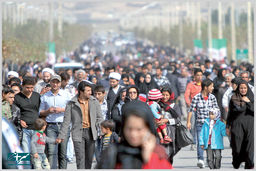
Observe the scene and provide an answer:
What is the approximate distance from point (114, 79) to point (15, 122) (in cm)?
319

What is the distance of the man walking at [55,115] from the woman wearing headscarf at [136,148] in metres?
5.51

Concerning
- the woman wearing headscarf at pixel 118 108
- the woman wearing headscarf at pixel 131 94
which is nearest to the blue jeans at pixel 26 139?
the woman wearing headscarf at pixel 118 108

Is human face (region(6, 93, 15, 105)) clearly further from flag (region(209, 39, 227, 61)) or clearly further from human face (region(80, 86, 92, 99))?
flag (region(209, 39, 227, 61))

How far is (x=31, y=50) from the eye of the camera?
38.7 m

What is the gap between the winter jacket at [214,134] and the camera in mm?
10453

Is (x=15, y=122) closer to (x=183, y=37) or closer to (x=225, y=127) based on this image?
(x=225, y=127)

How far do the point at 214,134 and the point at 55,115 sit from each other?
2163mm

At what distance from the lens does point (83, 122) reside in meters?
9.70

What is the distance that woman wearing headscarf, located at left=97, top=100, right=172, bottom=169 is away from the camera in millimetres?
3975

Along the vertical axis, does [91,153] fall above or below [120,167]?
below

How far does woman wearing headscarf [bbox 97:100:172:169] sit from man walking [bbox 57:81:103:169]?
211 inches

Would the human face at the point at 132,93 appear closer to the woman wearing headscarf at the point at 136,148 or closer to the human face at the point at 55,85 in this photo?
the human face at the point at 55,85

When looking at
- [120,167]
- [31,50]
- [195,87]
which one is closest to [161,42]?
[31,50]

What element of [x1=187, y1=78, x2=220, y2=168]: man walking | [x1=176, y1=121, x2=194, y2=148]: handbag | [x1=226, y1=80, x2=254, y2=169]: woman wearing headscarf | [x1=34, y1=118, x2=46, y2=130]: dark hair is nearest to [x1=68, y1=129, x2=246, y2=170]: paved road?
[x1=187, y1=78, x2=220, y2=168]: man walking
